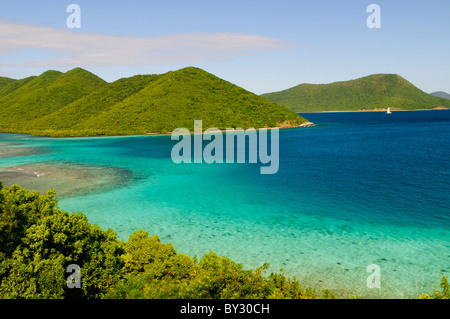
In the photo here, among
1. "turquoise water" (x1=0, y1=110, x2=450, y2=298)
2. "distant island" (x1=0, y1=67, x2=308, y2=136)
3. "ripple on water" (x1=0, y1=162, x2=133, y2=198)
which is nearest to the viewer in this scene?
"turquoise water" (x1=0, y1=110, x2=450, y2=298)

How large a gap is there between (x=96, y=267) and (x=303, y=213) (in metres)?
23.9

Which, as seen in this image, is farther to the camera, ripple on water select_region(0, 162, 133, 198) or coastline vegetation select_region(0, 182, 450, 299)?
ripple on water select_region(0, 162, 133, 198)

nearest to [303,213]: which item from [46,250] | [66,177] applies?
[46,250]

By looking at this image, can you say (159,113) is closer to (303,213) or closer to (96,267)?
(303,213)

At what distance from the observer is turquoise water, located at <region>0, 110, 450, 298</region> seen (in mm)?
21188

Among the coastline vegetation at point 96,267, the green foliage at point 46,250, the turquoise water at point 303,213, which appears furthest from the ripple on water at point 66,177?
the coastline vegetation at point 96,267

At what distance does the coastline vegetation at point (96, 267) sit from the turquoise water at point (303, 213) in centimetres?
548

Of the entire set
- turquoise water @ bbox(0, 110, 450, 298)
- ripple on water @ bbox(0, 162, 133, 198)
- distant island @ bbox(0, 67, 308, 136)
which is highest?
distant island @ bbox(0, 67, 308, 136)

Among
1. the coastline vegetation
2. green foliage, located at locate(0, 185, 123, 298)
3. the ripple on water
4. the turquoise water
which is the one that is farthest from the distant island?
the coastline vegetation

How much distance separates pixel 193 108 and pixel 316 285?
153m

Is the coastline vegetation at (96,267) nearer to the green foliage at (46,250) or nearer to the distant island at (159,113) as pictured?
the green foliage at (46,250)

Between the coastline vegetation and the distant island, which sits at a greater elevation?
the distant island

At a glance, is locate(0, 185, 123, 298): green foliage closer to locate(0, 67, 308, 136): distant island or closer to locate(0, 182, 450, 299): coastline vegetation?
locate(0, 182, 450, 299): coastline vegetation

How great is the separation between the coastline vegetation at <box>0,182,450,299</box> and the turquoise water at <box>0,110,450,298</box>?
548cm
